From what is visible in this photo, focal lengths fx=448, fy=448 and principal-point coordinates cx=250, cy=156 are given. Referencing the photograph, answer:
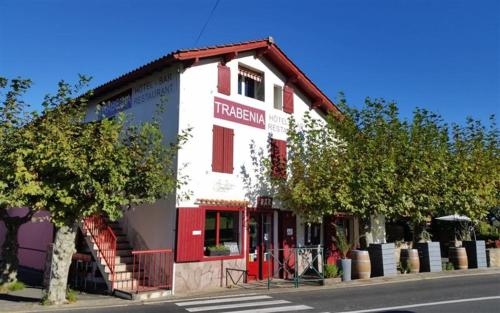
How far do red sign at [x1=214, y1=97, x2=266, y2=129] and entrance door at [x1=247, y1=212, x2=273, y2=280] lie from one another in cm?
303

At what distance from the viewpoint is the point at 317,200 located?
14.3 metres

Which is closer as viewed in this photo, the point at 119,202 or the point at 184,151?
the point at 119,202

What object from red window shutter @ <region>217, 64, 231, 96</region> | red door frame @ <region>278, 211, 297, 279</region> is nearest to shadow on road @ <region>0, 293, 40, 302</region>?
red door frame @ <region>278, 211, 297, 279</region>

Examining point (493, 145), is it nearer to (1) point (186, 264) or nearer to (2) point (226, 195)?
(2) point (226, 195)

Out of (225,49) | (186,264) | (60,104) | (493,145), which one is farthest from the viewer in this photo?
(493,145)

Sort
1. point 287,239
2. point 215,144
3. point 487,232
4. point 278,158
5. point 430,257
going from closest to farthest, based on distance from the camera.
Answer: point 215,144, point 287,239, point 278,158, point 430,257, point 487,232

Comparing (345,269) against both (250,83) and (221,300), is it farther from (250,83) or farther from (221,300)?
(250,83)

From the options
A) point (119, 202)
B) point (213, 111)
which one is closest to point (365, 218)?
point (213, 111)

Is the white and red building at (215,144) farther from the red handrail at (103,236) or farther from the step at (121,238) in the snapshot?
the red handrail at (103,236)

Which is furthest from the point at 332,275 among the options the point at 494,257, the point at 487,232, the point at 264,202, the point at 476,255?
the point at 487,232

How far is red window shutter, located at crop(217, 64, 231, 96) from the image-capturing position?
14016 mm

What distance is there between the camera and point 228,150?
1393 cm

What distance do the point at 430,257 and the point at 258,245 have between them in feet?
21.7

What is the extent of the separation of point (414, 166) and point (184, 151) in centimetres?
821
